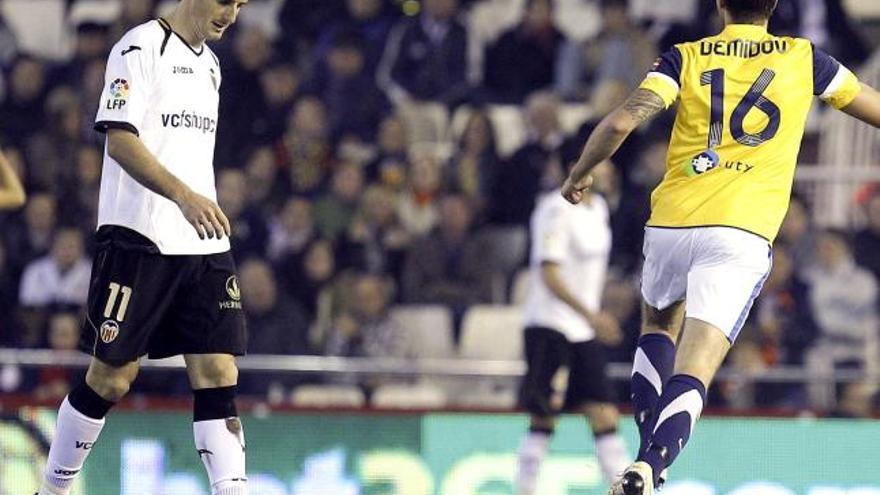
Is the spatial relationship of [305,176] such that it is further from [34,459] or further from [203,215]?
[203,215]

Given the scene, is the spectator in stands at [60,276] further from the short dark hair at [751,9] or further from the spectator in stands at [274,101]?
the short dark hair at [751,9]

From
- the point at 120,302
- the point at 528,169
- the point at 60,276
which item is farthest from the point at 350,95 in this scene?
the point at 120,302

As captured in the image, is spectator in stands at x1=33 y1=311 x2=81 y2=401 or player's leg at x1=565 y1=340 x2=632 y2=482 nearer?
player's leg at x1=565 y1=340 x2=632 y2=482

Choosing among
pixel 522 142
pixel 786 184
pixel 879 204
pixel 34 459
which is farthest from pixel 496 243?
pixel 786 184

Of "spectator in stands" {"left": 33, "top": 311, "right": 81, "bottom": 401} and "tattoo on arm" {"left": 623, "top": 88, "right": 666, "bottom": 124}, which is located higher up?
"tattoo on arm" {"left": 623, "top": 88, "right": 666, "bottom": 124}

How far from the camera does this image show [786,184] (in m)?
8.12

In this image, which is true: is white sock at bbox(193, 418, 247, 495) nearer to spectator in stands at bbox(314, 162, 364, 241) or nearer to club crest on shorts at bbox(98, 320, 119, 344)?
club crest on shorts at bbox(98, 320, 119, 344)

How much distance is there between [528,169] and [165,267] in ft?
23.8

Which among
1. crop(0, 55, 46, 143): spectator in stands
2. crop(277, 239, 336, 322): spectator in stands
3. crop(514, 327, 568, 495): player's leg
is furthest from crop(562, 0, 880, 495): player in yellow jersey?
crop(0, 55, 46, 143): spectator in stands

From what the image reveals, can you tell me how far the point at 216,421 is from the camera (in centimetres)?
800

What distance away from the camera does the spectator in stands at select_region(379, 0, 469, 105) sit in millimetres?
16016

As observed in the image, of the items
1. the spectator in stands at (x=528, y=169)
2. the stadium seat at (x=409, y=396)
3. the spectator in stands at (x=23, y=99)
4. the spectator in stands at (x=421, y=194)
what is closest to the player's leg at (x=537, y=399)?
the stadium seat at (x=409, y=396)

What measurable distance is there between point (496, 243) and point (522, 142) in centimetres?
100

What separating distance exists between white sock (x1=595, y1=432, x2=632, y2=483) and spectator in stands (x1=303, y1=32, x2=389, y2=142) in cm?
528
